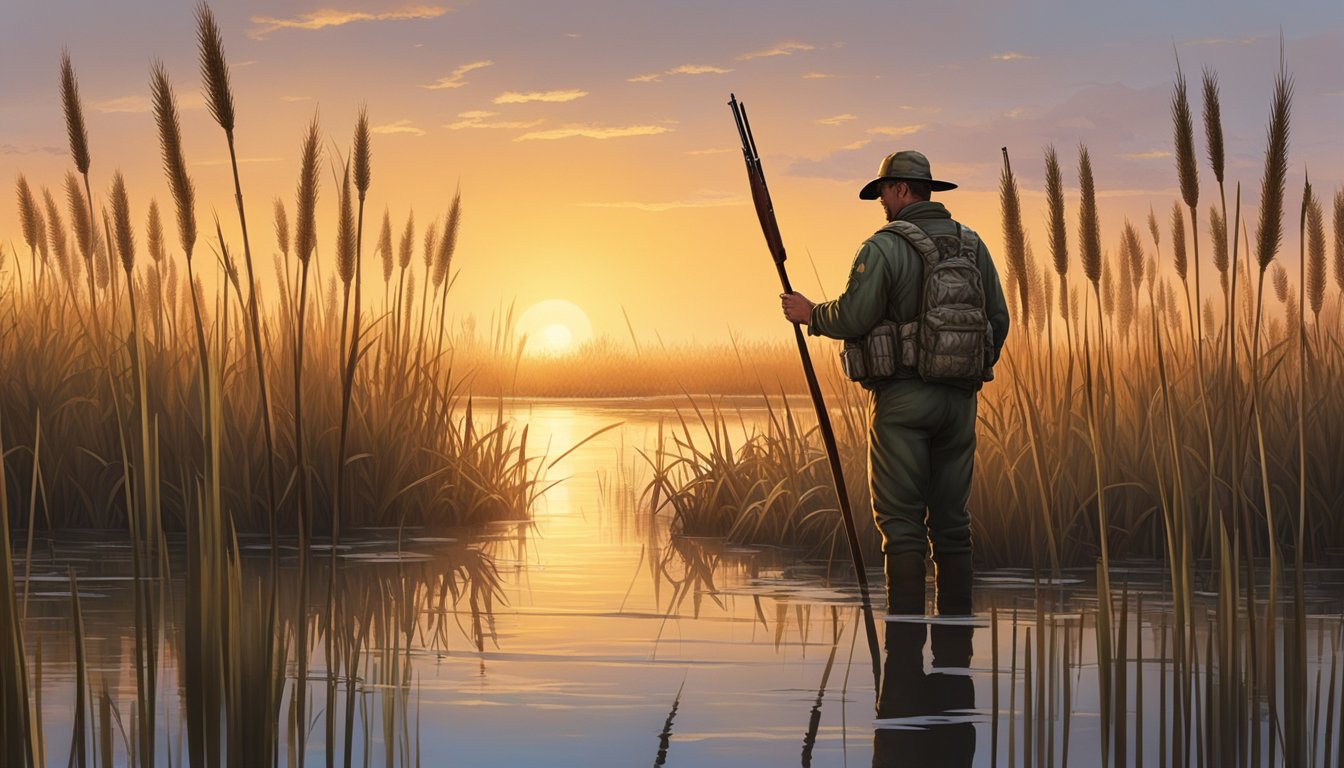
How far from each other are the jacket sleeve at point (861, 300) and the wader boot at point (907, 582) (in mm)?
1146

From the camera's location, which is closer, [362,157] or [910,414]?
[362,157]

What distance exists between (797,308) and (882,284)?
1.45 ft

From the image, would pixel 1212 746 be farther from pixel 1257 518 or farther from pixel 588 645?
pixel 1257 518

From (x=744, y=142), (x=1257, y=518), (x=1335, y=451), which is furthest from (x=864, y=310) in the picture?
(x=1335, y=451)

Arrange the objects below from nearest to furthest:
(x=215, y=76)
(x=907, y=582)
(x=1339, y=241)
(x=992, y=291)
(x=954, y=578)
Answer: (x=215, y=76) → (x=907, y=582) → (x=954, y=578) → (x=992, y=291) → (x=1339, y=241)

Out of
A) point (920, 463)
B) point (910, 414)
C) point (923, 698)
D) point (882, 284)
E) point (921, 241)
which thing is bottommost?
point (923, 698)

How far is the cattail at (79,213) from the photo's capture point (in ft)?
28.4

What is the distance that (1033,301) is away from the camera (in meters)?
11.8

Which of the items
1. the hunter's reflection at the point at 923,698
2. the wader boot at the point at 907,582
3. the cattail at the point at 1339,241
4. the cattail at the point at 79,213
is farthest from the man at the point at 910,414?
the cattail at the point at 79,213

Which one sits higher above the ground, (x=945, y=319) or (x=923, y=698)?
(x=945, y=319)

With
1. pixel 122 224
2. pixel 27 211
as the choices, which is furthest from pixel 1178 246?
pixel 27 211

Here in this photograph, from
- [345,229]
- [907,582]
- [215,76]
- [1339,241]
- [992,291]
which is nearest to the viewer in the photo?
[215,76]

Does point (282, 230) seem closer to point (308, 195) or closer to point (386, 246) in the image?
point (386, 246)

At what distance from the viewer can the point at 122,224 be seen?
5477 mm
